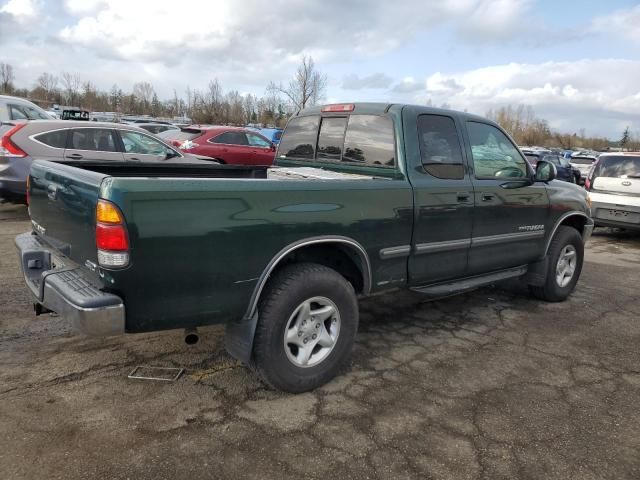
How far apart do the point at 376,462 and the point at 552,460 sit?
0.97m

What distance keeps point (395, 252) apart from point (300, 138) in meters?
1.72

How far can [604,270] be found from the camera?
24.3 ft

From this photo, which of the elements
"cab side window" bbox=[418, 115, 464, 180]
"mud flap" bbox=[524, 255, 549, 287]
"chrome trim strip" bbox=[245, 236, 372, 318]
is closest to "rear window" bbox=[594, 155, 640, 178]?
"mud flap" bbox=[524, 255, 549, 287]

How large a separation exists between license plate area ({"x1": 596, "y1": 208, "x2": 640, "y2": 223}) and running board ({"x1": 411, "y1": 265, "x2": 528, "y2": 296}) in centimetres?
554

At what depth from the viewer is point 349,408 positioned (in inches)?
127

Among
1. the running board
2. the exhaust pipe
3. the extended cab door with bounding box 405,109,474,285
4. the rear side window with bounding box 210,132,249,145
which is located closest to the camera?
the exhaust pipe

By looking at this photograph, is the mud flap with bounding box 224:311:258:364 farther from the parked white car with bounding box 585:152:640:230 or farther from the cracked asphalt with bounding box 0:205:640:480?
the parked white car with bounding box 585:152:640:230

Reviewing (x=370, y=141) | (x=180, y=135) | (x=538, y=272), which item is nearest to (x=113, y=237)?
(x=370, y=141)

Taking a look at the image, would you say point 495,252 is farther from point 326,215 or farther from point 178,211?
point 178,211

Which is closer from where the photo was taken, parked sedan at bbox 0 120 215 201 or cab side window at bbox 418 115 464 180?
cab side window at bbox 418 115 464 180

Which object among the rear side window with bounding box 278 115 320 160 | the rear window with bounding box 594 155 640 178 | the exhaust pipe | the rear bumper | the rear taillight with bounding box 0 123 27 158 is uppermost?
the rear side window with bounding box 278 115 320 160

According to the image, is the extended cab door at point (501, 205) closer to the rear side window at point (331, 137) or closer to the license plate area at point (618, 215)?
the rear side window at point (331, 137)

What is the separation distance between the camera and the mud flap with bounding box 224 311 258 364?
3093 millimetres

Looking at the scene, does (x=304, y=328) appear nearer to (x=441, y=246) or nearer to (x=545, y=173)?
(x=441, y=246)
